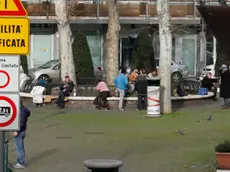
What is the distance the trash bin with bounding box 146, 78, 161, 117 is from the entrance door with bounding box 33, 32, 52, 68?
23913 millimetres

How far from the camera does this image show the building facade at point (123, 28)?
46.5 m

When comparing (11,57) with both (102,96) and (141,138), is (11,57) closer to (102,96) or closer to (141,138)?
(141,138)

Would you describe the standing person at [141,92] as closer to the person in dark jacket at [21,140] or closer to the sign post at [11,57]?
the person in dark jacket at [21,140]

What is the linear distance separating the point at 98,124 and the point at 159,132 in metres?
2.91

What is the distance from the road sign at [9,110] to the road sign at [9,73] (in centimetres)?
9

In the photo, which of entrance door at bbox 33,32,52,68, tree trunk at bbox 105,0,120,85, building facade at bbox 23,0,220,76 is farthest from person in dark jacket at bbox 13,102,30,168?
entrance door at bbox 33,32,52,68

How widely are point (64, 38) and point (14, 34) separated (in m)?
22.4

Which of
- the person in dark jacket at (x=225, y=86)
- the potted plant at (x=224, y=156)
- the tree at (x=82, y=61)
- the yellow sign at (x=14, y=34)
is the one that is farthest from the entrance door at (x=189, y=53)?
the yellow sign at (x=14, y=34)

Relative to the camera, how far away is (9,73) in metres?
7.96

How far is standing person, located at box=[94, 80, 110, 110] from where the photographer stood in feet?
91.0

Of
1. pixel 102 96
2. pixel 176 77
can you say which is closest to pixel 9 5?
pixel 102 96

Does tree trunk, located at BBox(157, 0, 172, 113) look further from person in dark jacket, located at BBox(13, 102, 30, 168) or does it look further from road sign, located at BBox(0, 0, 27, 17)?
road sign, located at BBox(0, 0, 27, 17)

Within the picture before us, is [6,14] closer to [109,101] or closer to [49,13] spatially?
[109,101]

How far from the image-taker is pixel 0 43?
8.03m
